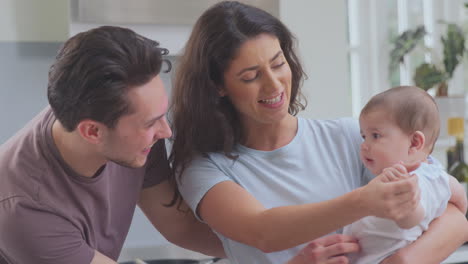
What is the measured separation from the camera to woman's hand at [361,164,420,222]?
1.40m

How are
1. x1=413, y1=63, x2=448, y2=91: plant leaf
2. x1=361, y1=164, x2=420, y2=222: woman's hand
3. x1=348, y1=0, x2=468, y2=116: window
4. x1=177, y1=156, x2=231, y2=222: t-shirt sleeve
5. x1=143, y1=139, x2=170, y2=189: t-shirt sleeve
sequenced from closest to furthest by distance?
1. x1=361, y1=164, x2=420, y2=222: woman's hand
2. x1=177, y1=156, x2=231, y2=222: t-shirt sleeve
3. x1=143, y1=139, x2=170, y2=189: t-shirt sleeve
4. x1=413, y1=63, x2=448, y2=91: plant leaf
5. x1=348, y1=0, x2=468, y2=116: window

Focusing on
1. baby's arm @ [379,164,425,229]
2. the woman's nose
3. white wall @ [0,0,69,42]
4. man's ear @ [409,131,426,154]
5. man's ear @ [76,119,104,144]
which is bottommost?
baby's arm @ [379,164,425,229]

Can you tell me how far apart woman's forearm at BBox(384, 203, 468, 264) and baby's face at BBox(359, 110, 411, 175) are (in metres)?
0.19

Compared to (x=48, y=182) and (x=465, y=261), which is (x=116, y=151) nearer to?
(x=48, y=182)

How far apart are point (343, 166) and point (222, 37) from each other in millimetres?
458

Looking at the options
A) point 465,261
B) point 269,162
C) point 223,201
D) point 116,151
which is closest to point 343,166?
point 269,162

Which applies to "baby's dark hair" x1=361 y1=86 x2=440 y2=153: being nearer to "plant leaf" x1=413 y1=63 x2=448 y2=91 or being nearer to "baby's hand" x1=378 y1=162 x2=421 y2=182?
"baby's hand" x1=378 y1=162 x2=421 y2=182

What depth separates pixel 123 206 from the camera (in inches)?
73.7

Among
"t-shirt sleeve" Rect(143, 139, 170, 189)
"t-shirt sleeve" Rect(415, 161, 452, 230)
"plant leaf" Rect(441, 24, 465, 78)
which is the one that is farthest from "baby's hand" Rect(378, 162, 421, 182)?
"plant leaf" Rect(441, 24, 465, 78)

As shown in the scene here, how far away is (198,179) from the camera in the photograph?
1.72 m

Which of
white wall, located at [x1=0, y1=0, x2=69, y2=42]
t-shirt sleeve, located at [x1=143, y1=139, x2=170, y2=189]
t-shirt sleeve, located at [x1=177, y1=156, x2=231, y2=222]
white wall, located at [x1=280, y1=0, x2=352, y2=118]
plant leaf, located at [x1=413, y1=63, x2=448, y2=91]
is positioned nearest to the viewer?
t-shirt sleeve, located at [x1=177, y1=156, x2=231, y2=222]

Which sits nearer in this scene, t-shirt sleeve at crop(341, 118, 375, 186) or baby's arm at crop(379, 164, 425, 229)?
baby's arm at crop(379, 164, 425, 229)

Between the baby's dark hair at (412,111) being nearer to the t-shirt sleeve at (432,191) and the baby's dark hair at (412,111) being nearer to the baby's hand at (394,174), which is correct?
the t-shirt sleeve at (432,191)

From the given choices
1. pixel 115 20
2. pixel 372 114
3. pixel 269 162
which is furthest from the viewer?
pixel 115 20
